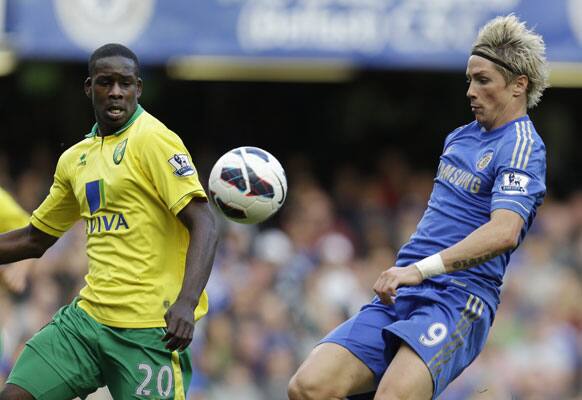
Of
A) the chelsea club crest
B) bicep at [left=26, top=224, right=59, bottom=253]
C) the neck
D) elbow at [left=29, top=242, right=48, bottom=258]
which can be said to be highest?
the neck

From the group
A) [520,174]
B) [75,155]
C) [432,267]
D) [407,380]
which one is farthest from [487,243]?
[75,155]

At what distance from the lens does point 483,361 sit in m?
11.9

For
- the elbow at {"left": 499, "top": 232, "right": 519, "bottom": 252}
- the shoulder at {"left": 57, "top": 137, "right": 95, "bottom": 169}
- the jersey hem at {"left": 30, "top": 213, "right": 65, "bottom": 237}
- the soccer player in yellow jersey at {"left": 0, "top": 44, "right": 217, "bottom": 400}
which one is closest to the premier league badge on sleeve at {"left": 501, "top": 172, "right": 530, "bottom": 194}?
the elbow at {"left": 499, "top": 232, "right": 519, "bottom": 252}

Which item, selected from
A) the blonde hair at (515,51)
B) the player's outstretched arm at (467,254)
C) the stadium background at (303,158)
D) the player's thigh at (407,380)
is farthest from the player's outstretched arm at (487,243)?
the stadium background at (303,158)

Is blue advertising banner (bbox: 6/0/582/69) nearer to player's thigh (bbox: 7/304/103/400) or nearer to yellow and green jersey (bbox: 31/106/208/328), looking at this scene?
yellow and green jersey (bbox: 31/106/208/328)

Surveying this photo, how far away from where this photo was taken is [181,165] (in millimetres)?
5555

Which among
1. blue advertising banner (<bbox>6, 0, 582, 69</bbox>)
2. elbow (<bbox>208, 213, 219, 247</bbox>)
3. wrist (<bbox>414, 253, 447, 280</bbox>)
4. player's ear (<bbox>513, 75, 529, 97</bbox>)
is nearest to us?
elbow (<bbox>208, 213, 219, 247</bbox>)

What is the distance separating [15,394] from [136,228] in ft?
3.20

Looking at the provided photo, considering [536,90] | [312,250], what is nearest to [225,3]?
[312,250]

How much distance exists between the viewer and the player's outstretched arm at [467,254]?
5586 mm

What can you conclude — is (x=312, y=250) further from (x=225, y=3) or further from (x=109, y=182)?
(x=109, y=182)

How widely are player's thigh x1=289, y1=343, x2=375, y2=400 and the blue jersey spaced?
57cm

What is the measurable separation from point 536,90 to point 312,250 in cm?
727

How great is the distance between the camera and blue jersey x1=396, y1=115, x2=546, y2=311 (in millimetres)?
5707
